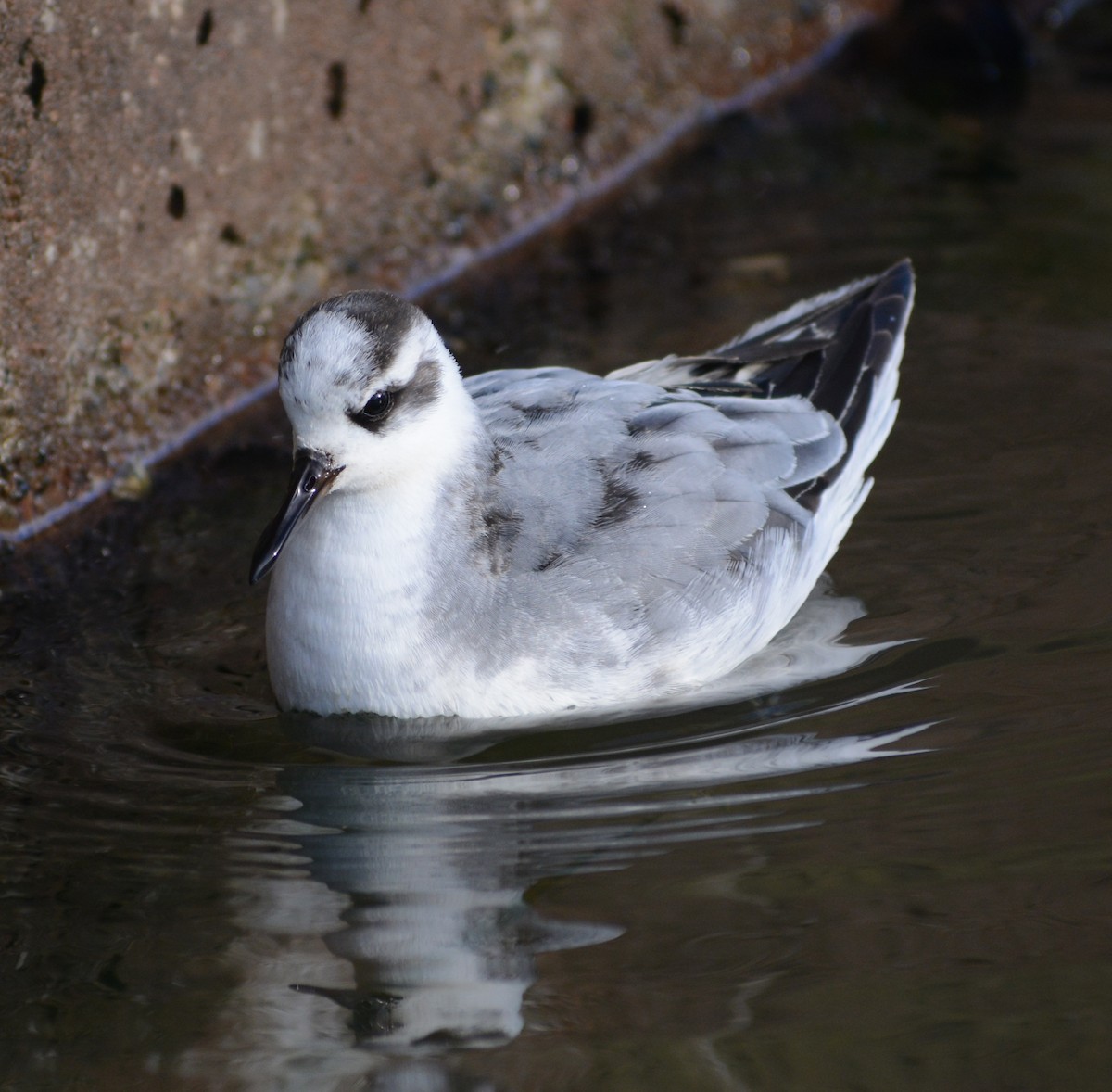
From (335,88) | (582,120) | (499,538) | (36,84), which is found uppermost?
(36,84)

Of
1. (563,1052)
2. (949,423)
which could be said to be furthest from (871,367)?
(563,1052)

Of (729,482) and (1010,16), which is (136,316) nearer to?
(729,482)

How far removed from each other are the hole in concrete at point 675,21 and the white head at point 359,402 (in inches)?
173

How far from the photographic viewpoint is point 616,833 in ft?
12.8

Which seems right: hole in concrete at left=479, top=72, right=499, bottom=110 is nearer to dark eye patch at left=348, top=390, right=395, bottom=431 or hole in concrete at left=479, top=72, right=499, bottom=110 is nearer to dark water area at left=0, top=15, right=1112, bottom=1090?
dark water area at left=0, top=15, right=1112, bottom=1090

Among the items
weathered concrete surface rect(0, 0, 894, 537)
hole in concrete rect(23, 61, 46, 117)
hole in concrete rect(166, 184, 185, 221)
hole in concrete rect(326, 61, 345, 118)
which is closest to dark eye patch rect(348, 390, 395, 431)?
weathered concrete surface rect(0, 0, 894, 537)

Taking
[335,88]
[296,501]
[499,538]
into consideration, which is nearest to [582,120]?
[335,88]

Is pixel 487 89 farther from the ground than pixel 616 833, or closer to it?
farther from the ground

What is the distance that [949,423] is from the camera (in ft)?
19.1

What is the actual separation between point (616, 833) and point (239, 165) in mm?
3365

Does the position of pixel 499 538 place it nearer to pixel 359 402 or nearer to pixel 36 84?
pixel 359 402

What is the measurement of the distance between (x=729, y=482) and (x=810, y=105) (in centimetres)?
446

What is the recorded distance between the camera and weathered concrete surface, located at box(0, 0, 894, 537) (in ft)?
17.9

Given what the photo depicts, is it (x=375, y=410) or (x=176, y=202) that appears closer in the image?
(x=375, y=410)
